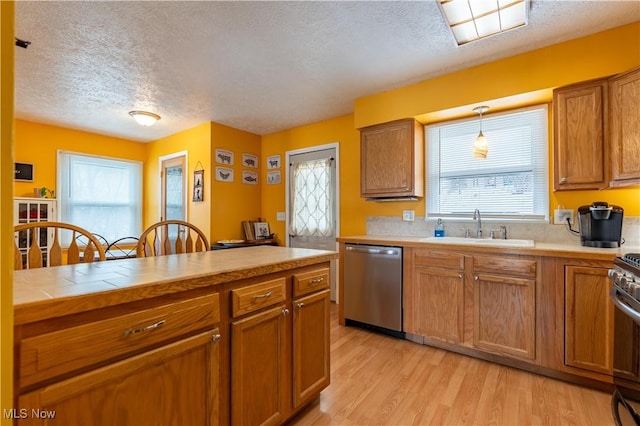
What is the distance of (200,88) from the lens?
9.86 ft

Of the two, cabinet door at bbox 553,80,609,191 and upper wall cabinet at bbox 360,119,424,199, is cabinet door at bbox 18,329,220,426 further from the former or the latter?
cabinet door at bbox 553,80,609,191

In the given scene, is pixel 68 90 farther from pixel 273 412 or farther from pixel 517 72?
pixel 517 72

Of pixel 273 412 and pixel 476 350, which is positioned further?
pixel 476 350

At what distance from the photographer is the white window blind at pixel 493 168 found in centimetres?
257

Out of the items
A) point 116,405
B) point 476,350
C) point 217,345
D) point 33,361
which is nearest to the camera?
point 33,361

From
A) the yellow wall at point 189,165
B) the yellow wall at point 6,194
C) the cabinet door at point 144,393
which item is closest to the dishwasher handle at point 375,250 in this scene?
the cabinet door at point 144,393

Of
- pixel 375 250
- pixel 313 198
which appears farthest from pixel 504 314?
pixel 313 198

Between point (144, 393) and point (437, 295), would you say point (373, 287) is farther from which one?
point (144, 393)

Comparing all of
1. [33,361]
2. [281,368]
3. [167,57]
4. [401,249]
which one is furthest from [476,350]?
[167,57]

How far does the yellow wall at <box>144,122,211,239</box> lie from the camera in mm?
4055

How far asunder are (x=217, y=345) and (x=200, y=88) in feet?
8.86

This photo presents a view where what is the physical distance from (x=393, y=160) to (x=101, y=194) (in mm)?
4618

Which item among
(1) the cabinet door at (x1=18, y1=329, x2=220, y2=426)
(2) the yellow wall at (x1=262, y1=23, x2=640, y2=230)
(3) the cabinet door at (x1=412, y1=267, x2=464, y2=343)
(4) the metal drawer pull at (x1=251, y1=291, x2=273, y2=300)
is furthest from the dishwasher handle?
(1) the cabinet door at (x1=18, y1=329, x2=220, y2=426)

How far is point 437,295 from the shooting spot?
247 cm
